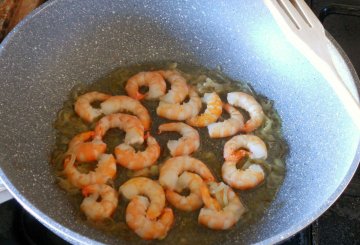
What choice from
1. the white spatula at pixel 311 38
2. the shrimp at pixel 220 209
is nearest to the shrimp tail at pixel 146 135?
the shrimp at pixel 220 209

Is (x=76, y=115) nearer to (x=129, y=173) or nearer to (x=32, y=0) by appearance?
(x=129, y=173)

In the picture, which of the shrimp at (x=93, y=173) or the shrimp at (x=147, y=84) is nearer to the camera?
the shrimp at (x=93, y=173)

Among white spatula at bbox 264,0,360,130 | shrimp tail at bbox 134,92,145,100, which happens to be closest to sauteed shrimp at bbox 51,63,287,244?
shrimp tail at bbox 134,92,145,100

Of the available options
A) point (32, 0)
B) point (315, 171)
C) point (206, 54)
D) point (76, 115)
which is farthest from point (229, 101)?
point (32, 0)

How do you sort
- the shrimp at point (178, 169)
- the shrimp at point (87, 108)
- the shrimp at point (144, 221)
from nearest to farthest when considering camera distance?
the shrimp at point (144, 221) → the shrimp at point (178, 169) → the shrimp at point (87, 108)

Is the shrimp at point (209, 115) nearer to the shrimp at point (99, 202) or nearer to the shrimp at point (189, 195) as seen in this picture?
the shrimp at point (189, 195)

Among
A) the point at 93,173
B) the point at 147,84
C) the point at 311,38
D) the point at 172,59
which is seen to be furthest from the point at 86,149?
the point at 311,38

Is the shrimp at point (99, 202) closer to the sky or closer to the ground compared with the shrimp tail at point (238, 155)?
closer to the sky
